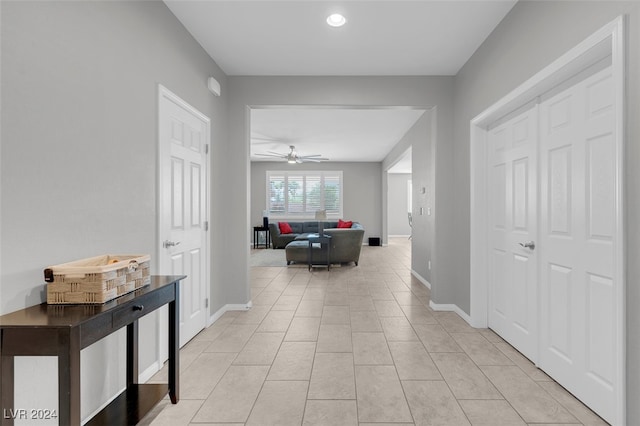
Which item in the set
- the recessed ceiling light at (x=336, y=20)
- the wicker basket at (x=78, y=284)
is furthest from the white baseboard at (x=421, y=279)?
the wicker basket at (x=78, y=284)

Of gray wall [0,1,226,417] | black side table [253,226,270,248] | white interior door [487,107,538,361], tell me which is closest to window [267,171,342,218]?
black side table [253,226,270,248]

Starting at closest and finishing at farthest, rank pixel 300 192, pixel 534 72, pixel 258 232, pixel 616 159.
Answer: pixel 616 159, pixel 534 72, pixel 258 232, pixel 300 192

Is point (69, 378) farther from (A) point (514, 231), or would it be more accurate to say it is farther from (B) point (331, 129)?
(B) point (331, 129)

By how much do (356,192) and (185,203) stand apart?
8510mm

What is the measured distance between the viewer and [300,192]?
11.0 metres

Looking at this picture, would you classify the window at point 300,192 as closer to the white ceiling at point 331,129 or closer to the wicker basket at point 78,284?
the white ceiling at point 331,129

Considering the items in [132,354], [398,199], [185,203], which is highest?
[398,199]

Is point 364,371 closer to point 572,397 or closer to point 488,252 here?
point 572,397

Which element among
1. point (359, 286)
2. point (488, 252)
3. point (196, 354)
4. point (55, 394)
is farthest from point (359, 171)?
point (55, 394)

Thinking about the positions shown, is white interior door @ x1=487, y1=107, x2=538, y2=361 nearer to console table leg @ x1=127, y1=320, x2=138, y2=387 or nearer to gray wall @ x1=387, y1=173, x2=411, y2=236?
console table leg @ x1=127, y1=320, x2=138, y2=387

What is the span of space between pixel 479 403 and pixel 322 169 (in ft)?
31.0

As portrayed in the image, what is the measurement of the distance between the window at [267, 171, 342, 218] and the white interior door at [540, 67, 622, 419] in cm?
875

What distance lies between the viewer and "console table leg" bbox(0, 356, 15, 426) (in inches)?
45.8

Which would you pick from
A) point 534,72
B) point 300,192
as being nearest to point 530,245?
point 534,72
